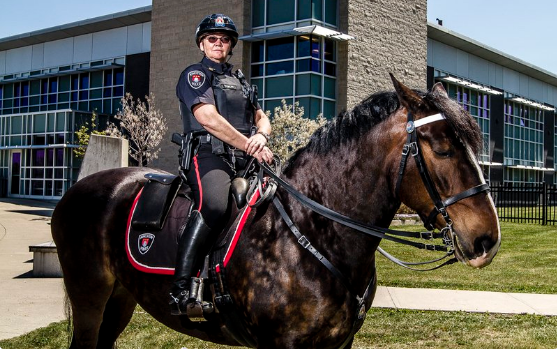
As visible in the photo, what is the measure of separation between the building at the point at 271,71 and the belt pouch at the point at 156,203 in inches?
972

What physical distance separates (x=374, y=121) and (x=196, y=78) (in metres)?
1.25

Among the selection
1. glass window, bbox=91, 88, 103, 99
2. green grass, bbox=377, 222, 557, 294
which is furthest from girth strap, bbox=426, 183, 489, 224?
glass window, bbox=91, 88, 103, 99

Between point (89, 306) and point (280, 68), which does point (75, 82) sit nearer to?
point (280, 68)

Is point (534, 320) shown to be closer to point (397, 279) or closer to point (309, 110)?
point (397, 279)

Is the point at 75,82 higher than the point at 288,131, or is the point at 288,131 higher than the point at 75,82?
the point at 75,82

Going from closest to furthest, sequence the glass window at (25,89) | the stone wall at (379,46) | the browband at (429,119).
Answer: the browband at (429,119), the stone wall at (379,46), the glass window at (25,89)

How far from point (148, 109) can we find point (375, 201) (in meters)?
32.8

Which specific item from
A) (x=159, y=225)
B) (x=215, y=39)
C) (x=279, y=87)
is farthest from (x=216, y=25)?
(x=279, y=87)

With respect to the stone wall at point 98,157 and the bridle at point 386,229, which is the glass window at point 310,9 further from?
the bridle at point 386,229

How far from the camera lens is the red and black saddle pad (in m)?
3.94

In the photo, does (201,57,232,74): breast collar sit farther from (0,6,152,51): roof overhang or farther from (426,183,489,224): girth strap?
→ (0,6,152,51): roof overhang

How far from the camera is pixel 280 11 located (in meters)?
29.4

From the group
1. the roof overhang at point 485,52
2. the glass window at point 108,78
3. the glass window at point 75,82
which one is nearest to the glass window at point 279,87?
the roof overhang at point 485,52

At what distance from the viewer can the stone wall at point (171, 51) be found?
1242 inches
